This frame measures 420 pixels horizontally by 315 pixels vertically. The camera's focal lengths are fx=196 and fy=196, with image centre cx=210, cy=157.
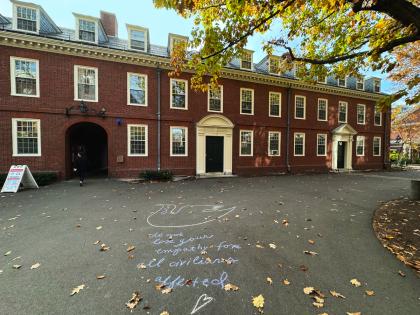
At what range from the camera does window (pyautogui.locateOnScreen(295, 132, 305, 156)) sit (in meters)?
17.2

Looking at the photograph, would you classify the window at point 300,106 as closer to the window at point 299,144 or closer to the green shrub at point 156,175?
the window at point 299,144

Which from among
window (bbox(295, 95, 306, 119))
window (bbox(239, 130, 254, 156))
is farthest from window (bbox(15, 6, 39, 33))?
window (bbox(295, 95, 306, 119))

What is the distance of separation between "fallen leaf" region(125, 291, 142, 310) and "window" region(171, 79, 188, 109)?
12223mm

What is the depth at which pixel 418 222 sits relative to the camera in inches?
211

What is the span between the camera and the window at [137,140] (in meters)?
12.7

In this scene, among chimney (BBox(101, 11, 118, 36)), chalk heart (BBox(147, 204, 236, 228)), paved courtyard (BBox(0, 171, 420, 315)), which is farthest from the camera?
chimney (BBox(101, 11, 118, 36))

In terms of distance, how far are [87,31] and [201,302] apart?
15.4 m

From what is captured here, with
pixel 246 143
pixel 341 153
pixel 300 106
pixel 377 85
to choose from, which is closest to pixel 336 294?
pixel 246 143

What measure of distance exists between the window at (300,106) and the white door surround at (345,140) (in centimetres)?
383

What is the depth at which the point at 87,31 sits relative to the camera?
12062mm

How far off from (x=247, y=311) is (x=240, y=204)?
187 inches

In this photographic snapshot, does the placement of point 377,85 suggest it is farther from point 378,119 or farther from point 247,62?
point 247,62

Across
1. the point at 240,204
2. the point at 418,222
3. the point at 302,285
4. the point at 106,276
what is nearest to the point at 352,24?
the point at 418,222

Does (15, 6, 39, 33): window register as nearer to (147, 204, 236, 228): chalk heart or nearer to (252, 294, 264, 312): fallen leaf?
(147, 204, 236, 228): chalk heart
